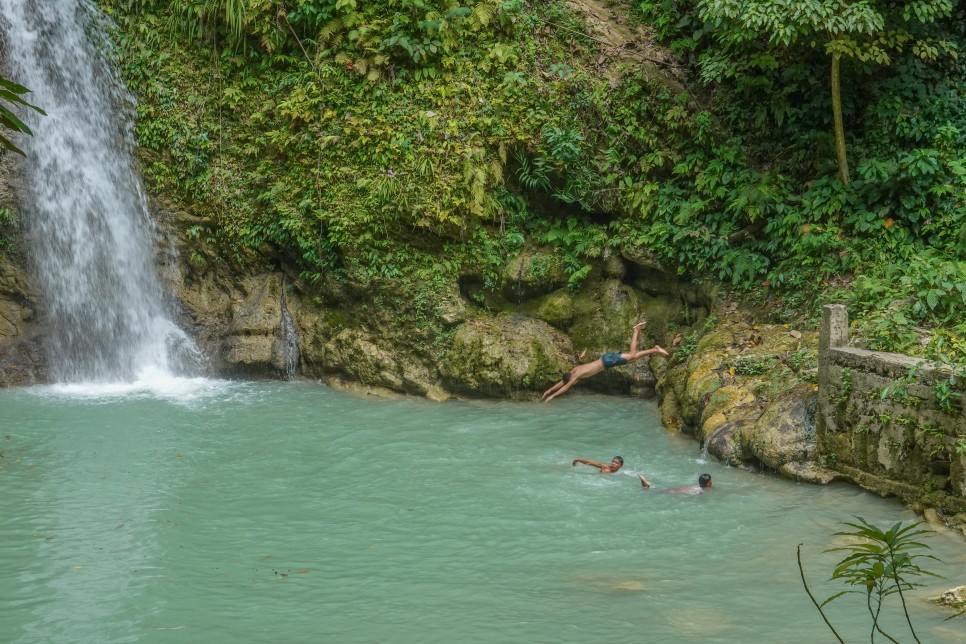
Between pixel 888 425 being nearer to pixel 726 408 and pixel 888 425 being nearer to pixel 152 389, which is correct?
pixel 726 408

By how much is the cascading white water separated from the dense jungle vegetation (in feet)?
1.78

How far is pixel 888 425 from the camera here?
348 inches

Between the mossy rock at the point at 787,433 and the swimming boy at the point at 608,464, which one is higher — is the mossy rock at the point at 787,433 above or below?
above

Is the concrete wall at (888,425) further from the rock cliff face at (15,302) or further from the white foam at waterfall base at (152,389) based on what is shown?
the rock cliff face at (15,302)

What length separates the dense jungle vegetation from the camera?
11.6 meters

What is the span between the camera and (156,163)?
1428cm

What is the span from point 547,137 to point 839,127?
390 cm

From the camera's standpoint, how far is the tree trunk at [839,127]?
37.2 feet

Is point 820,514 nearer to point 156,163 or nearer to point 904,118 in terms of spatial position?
point 904,118

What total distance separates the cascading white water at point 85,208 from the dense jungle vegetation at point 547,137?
0.54m

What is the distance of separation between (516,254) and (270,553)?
677cm

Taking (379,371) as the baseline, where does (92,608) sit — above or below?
below

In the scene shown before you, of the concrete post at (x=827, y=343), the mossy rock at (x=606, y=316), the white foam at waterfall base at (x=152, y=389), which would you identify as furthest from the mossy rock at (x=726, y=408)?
the white foam at waterfall base at (x=152, y=389)

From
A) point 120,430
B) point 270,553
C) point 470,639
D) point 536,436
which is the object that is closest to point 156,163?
point 120,430
